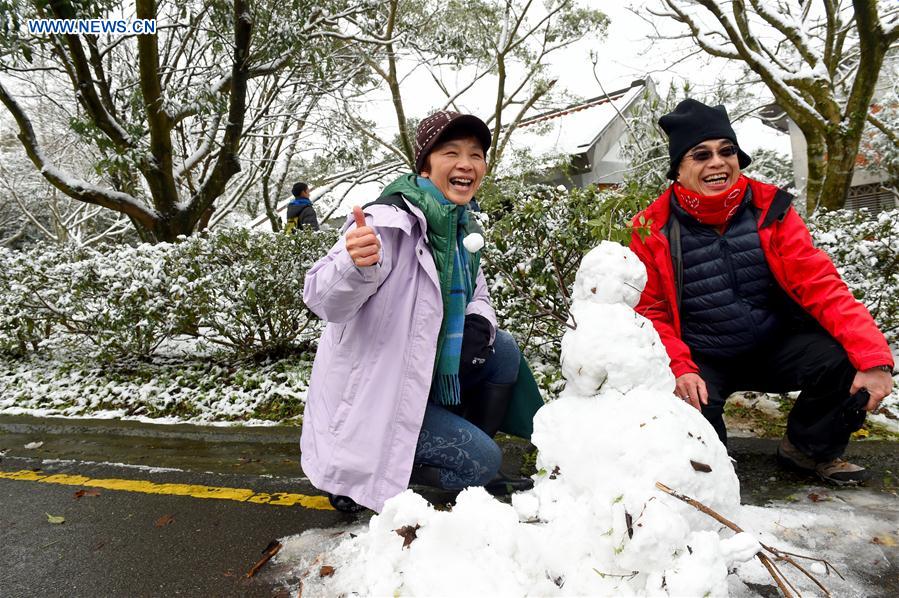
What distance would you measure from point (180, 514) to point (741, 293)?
2904 mm

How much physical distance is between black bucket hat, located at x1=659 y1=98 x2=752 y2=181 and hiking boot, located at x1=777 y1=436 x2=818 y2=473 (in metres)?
1.41

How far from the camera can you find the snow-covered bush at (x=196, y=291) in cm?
457

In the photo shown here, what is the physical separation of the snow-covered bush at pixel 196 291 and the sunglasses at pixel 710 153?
3.32 m

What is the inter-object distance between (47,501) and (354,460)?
215 cm

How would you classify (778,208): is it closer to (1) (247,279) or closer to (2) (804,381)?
(2) (804,381)

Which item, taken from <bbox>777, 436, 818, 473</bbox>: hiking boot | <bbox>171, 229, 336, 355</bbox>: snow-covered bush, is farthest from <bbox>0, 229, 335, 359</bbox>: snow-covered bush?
<bbox>777, 436, 818, 473</bbox>: hiking boot

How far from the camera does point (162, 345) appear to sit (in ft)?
18.7

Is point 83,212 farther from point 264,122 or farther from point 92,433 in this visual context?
point 92,433

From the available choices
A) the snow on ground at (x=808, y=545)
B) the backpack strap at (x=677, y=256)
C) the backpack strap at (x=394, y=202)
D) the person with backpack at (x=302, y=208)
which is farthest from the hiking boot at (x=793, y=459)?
the person with backpack at (x=302, y=208)

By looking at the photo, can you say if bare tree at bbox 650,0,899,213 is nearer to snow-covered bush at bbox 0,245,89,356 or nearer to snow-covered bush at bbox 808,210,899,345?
snow-covered bush at bbox 808,210,899,345

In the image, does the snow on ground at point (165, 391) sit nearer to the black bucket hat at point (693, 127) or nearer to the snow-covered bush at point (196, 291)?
the snow-covered bush at point (196, 291)

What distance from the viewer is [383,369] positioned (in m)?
1.94

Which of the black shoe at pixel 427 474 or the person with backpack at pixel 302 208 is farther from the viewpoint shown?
the person with backpack at pixel 302 208

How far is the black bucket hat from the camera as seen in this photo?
2191 mm
